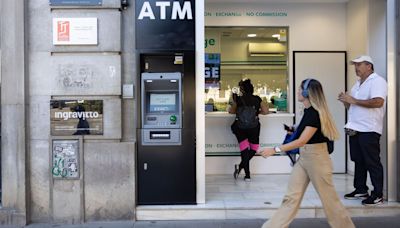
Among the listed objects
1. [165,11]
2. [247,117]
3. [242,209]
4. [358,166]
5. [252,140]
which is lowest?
[242,209]

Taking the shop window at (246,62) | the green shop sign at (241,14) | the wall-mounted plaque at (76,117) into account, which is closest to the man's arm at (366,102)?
the shop window at (246,62)

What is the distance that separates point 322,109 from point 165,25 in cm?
249

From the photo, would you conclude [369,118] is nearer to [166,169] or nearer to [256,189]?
[256,189]

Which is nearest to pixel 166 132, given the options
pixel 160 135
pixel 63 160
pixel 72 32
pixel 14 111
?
pixel 160 135

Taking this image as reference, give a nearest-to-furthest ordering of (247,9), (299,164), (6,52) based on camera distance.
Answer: (299,164) → (6,52) → (247,9)

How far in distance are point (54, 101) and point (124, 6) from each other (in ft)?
5.08

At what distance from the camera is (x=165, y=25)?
6172 millimetres

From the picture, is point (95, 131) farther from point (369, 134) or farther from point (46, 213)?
point (369, 134)

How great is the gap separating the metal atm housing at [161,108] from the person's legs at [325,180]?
2.03 metres

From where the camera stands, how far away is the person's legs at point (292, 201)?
480cm

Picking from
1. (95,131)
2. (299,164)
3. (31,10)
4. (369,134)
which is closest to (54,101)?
(95,131)

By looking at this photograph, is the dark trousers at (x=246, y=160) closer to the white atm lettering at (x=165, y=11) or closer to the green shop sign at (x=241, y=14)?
the green shop sign at (x=241, y=14)

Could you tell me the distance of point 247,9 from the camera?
346 inches

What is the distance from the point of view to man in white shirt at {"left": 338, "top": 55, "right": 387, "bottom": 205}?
616 centimetres
